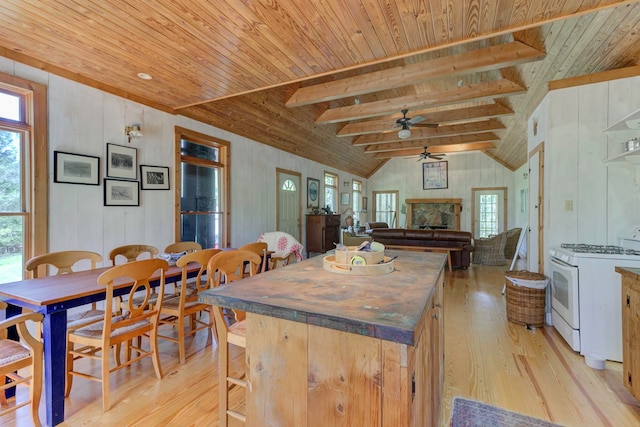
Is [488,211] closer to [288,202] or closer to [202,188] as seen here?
[288,202]

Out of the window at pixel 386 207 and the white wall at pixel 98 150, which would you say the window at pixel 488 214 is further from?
the white wall at pixel 98 150

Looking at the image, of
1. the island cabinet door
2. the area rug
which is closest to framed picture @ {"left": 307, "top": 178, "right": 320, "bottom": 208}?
the area rug

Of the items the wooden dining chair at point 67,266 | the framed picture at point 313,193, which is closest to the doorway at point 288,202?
the framed picture at point 313,193

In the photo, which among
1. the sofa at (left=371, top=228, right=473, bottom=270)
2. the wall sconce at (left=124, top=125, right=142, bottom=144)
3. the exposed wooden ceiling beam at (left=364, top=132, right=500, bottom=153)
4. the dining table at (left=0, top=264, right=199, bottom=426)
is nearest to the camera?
the dining table at (left=0, top=264, right=199, bottom=426)

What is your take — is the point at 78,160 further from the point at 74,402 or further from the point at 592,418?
the point at 592,418

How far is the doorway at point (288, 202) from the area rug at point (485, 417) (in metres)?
4.57

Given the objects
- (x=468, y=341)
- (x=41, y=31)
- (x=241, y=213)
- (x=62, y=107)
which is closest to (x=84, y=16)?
(x=41, y=31)

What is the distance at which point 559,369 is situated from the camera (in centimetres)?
231

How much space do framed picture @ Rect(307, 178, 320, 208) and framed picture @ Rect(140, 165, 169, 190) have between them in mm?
3829

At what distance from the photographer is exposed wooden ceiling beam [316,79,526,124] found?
13.2 ft

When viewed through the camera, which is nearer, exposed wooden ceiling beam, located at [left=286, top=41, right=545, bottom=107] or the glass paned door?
exposed wooden ceiling beam, located at [left=286, top=41, right=545, bottom=107]

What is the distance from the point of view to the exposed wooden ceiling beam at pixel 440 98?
402 cm

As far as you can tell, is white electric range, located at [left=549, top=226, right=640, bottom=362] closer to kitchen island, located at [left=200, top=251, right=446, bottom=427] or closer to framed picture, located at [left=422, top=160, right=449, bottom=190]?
kitchen island, located at [left=200, top=251, right=446, bottom=427]

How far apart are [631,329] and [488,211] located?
8780 millimetres
